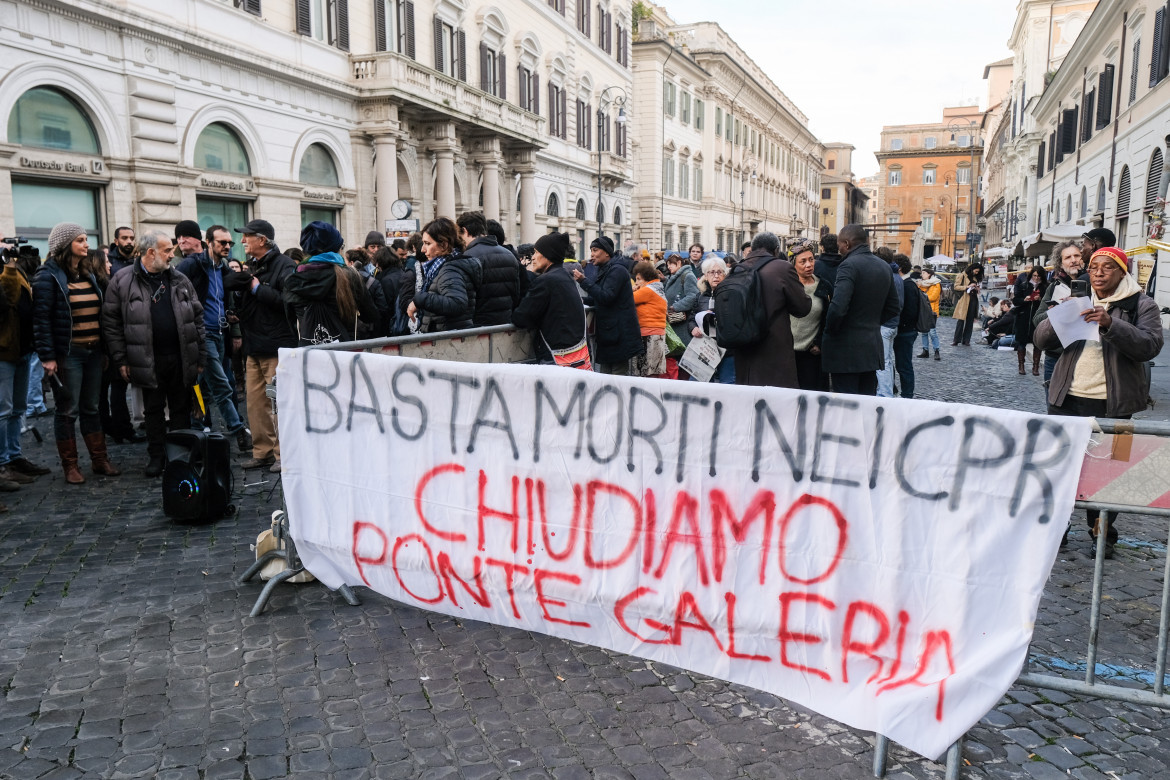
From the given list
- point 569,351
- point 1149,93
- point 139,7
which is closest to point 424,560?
point 569,351

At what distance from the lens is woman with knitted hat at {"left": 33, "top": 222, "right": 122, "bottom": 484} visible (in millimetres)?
6266

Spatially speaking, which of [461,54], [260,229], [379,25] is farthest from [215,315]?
[461,54]

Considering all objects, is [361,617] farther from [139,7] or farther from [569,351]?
[139,7]

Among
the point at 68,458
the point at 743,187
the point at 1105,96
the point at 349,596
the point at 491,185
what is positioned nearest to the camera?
the point at 349,596

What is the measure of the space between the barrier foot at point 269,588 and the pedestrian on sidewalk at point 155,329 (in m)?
2.85

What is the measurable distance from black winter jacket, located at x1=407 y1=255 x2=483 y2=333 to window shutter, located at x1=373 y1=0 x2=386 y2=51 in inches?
759

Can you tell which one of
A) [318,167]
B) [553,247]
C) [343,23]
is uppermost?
[343,23]

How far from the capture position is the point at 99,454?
673cm

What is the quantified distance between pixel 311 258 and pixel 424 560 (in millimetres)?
3408

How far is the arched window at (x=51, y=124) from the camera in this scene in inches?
544

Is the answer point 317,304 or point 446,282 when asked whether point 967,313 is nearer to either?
point 446,282

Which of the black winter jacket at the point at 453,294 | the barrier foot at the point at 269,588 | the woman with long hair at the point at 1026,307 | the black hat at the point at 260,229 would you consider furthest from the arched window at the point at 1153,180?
the barrier foot at the point at 269,588

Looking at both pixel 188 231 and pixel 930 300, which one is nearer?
pixel 188 231

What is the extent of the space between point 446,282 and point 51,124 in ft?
39.3
